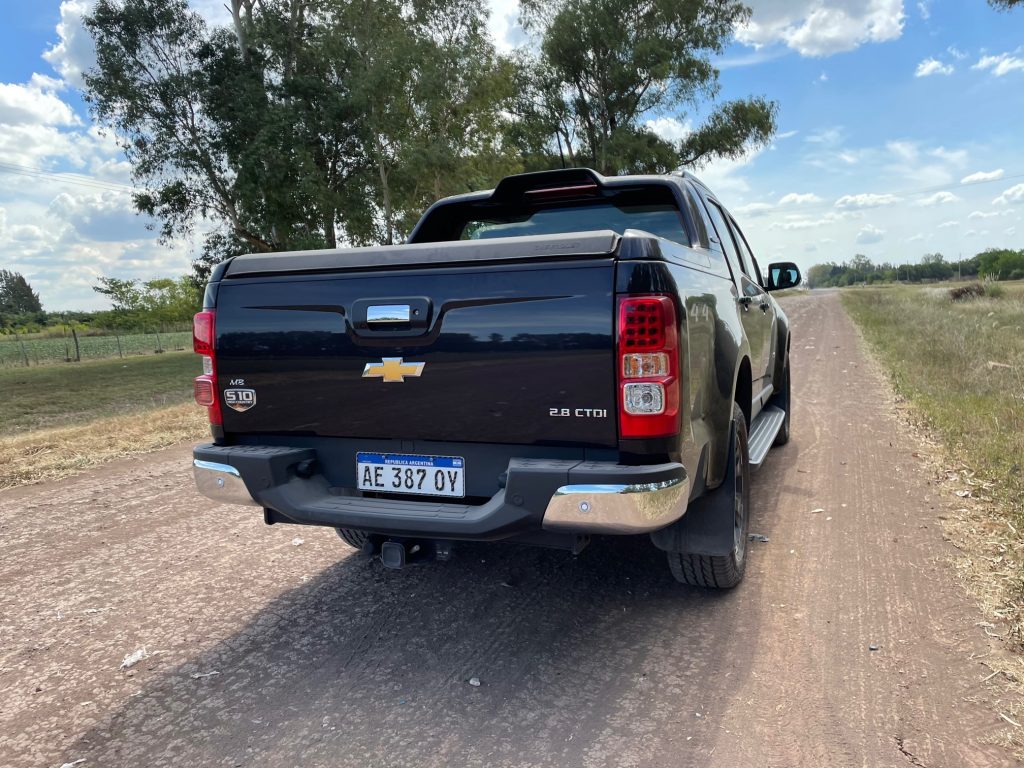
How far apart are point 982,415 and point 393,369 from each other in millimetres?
6353

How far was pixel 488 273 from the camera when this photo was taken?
2727mm

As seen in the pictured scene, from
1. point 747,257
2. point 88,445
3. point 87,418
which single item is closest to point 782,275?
point 747,257

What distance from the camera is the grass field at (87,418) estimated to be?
23.5 ft

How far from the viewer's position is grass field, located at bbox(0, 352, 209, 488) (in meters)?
7.17

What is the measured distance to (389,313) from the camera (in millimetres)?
2848

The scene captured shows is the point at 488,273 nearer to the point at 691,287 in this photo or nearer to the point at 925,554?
the point at 691,287

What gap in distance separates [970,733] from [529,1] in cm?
3395

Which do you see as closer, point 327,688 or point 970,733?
point 970,733

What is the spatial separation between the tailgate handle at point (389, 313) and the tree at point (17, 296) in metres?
124

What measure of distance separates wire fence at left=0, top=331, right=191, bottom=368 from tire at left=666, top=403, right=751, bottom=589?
119ft

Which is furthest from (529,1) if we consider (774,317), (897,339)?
(774,317)

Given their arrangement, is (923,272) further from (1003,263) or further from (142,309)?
(142,309)

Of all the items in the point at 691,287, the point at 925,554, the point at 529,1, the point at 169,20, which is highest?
the point at 529,1

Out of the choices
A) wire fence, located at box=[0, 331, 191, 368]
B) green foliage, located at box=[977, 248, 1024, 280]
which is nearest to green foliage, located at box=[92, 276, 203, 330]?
wire fence, located at box=[0, 331, 191, 368]
